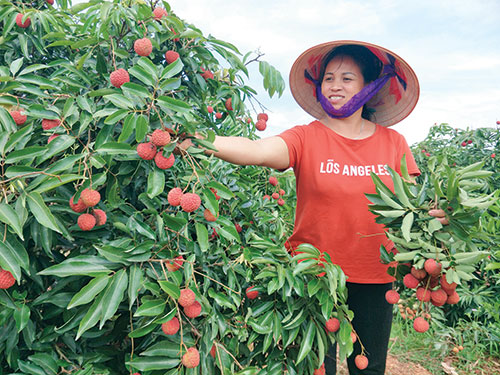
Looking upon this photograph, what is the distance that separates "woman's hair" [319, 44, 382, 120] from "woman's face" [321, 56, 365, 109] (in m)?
0.02

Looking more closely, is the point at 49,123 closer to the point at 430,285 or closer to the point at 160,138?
the point at 160,138

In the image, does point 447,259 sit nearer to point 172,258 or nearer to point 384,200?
point 384,200

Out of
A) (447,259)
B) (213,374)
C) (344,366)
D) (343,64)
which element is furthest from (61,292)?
(344,366)

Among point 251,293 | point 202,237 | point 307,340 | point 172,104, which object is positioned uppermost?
point 172,104

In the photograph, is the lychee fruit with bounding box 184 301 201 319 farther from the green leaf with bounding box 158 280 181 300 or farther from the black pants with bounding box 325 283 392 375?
the black pants with bounding box 325 283 392 375

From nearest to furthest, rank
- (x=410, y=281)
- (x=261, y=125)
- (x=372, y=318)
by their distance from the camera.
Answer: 1. (x=410, y=281)
2. (x=372, y=318)
3. (x=261, y=125)

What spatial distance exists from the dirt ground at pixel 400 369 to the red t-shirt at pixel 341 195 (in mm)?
1476

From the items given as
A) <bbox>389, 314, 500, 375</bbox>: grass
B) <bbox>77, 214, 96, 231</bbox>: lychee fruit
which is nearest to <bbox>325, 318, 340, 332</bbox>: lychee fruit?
<bbox>77, 214, 96, 231</bbox>: lychee fruit

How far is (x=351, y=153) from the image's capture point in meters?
1.51

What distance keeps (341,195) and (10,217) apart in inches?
42.0

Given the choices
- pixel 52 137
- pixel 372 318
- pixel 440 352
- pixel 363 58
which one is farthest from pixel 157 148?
pixel 440 352

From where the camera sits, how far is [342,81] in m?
1.54

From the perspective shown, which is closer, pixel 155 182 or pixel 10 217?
pixel 10 217

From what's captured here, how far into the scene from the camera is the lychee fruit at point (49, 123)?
0.95 metres
